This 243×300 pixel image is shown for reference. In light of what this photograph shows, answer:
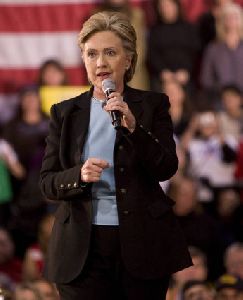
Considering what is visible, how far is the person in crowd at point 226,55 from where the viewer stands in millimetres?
8008

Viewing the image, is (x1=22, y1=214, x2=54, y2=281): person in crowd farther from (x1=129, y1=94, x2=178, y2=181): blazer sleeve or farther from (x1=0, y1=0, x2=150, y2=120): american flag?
(x1=129, y1=94, x2=178, y2=181): blazer sleeve

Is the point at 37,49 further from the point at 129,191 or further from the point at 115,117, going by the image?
the point at 115,117

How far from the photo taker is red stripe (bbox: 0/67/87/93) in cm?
845

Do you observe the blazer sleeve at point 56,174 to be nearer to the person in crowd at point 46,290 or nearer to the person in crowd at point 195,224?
the person in crowd at point 46,290

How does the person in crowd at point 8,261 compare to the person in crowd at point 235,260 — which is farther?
the person in crowd at point 8,261

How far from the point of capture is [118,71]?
316 cm

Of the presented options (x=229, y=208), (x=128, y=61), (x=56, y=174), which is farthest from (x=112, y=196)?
(x=229, y=208)

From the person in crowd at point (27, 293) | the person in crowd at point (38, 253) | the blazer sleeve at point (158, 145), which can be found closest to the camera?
the blazer sleeve at point (158, 145)

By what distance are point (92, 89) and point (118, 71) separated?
0.15 m

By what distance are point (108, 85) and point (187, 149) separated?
13.9ft

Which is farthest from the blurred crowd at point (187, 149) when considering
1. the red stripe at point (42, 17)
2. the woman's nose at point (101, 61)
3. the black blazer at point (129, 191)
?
the woman's nose at point (101, 61)

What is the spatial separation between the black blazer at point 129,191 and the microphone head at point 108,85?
14 centimetres

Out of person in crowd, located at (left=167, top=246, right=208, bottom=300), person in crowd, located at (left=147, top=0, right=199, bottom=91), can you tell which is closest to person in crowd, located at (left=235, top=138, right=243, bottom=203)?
person in crowd, located at (left=167, top=246, right=208, bottom=300)

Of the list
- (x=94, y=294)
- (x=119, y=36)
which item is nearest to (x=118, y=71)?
(x=119, y=36)
